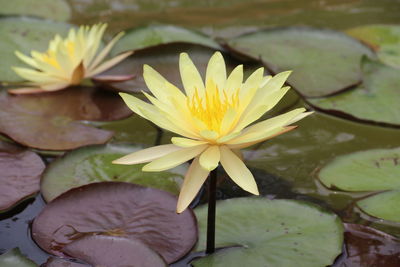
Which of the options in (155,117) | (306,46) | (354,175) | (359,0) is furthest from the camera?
(359,0)

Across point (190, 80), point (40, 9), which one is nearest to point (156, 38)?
point (40, 9)

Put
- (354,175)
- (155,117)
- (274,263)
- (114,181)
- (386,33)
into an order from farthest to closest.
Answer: (386,33) → (354,175) → (114,181) → (274,263) → (155,117)

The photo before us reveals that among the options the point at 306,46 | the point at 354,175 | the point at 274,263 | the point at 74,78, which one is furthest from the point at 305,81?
the point at 274,263

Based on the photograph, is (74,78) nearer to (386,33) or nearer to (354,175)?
(354,175)

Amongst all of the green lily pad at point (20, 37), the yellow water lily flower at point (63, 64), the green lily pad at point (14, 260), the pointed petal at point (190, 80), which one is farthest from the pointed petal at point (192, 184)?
the green lily pad at point (20, 37)

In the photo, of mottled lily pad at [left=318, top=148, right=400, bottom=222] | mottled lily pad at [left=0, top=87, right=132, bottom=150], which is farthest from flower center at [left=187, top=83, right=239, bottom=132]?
mottled lily pad at [left=0, top=87, right=132, bottom=150]
